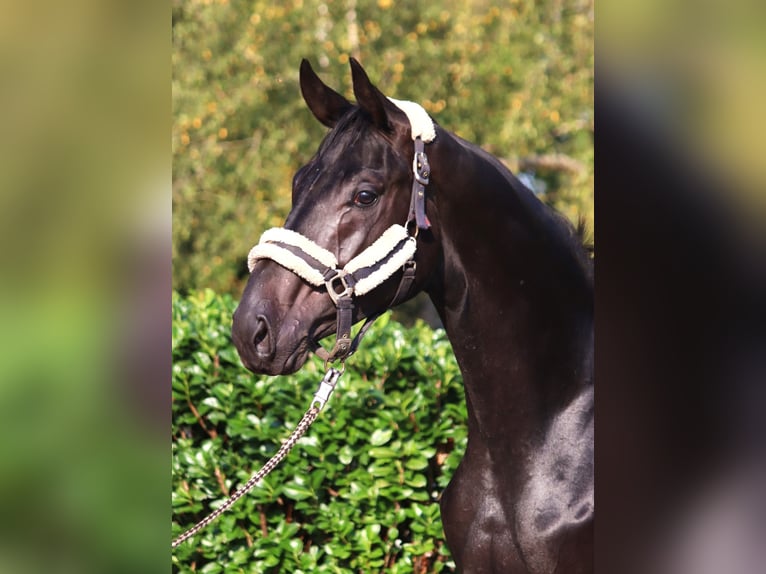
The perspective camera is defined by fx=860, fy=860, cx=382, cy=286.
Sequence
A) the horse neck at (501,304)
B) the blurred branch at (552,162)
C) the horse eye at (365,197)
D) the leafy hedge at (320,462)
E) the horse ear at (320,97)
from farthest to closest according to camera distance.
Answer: the blurred branch at (552,162), the leafy hedge at (320,462), the horse ear at (320,97), the horse neck at (501,304), the horse eye at (365,197)

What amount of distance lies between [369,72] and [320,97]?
6557mm

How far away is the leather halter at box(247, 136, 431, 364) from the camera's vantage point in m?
2.16

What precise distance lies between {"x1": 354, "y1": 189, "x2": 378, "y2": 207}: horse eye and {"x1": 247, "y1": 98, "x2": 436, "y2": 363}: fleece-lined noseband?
9cm

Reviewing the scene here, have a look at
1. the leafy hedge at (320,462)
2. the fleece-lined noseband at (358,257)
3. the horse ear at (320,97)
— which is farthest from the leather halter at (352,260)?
the leafy hedge at (320,462)

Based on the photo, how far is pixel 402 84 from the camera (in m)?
8.84

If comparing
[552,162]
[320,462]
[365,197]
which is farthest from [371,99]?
[552,162]

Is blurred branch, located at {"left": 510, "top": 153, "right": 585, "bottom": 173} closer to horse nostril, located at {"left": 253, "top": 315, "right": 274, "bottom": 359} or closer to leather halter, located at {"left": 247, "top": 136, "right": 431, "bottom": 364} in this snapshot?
leather halter, located at {"left": 247, "top": 136, "right": 431, "bottom": 364}

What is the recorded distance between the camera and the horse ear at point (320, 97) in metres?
2.53

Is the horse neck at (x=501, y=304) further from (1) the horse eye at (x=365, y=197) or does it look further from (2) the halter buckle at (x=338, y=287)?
(2) the halter buckle at (x=338, y=287)

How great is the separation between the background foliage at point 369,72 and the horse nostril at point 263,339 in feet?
21.9
